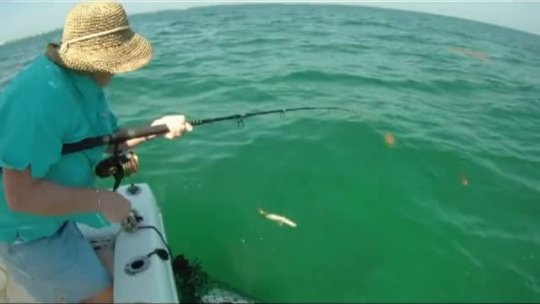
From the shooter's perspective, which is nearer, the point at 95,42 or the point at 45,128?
the point at 45,128

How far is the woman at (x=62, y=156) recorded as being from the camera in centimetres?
252

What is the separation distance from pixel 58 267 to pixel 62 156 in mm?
775

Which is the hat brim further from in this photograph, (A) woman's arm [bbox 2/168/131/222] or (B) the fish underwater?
(B) the fish underwater

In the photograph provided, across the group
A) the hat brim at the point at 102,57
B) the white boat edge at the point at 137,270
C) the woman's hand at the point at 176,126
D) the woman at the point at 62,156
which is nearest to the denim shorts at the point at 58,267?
the woman at the point at 62,156

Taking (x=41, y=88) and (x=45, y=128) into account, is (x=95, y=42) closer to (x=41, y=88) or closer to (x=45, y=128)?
(x=41, y=88)

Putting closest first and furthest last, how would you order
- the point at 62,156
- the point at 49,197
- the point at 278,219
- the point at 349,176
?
the point at 49,197
the point at 62,156
the point at 278,219
the point at 349,176

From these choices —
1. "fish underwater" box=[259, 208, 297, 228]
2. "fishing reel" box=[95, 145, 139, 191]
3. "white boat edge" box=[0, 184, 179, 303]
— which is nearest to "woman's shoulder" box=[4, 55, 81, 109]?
"fishing reel" box=[95, 145, 139, 191]

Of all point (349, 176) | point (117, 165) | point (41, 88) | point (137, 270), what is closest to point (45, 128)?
point (41, 88)

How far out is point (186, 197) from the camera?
20.7ft

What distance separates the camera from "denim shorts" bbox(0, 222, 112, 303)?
3090 mm

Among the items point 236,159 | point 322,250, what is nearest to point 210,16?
point 236,159

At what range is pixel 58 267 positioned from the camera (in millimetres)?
3133

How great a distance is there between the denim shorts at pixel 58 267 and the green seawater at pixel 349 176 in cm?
180

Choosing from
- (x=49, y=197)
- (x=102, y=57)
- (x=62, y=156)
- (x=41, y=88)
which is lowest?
(x=49, y=197)
